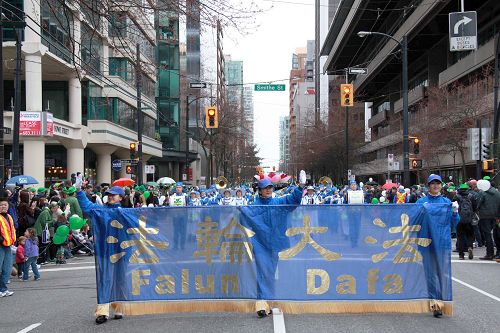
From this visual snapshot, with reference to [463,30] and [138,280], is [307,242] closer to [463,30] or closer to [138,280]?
[138,280]

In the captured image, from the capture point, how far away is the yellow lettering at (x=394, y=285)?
7.26 m

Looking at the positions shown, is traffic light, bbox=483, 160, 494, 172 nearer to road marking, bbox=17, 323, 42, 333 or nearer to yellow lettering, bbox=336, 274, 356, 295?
yellow lettering, bbox=336, 274, 356, 295

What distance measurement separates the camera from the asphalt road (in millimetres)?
6758

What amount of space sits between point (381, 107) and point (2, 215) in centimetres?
6734

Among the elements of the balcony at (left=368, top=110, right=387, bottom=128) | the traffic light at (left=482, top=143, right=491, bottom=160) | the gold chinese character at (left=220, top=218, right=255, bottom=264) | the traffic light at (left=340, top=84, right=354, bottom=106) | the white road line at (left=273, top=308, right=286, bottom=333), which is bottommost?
the white road line at (left=273, top=308, right=286, bottom=333)

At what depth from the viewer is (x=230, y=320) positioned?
23.5 feet

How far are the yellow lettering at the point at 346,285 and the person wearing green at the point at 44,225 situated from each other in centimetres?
809

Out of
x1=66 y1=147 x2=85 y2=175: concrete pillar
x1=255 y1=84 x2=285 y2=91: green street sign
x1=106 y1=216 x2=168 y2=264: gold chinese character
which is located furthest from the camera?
x1=66 y1=147 x2=85 y2=175: concrete pillar

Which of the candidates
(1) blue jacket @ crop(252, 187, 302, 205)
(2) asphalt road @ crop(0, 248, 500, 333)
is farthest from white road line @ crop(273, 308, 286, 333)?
(1) blue jacket @ crop(252, 187, 302, 205)

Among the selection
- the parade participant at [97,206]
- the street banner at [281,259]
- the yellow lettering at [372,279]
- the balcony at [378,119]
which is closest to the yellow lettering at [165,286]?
the street banner at [281,259]

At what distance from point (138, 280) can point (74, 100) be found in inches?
1174

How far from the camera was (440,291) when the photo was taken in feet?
23.5

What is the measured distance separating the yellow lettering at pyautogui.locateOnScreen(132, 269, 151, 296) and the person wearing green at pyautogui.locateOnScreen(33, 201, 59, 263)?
628cm

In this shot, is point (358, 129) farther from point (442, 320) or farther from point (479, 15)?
point (442, 320)
